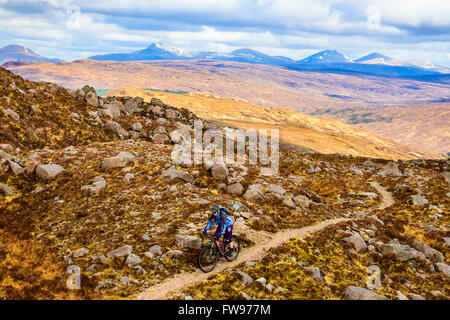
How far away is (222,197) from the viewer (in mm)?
23047

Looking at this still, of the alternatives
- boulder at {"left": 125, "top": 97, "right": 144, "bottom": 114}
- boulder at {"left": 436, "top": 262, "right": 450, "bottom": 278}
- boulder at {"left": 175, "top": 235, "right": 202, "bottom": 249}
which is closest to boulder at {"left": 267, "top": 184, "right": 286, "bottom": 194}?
boulder at {"left": 175, "top": 235, "right": 202, "bottom": 249}

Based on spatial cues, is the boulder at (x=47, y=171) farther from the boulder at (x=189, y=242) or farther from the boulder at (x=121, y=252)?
the boulder at (x=189, y=242)

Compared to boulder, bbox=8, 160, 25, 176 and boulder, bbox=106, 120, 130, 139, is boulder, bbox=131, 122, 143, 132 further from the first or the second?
boulder, bbox=8, 160, 25, 176

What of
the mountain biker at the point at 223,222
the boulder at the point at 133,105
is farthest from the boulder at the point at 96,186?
the boulder at the point at 133,105

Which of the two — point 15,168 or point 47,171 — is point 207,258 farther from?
point 15,168

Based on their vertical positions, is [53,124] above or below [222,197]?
above

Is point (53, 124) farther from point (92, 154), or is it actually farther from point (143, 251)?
point (143, 251)

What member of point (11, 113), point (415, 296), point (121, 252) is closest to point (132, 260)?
point (121, 252)

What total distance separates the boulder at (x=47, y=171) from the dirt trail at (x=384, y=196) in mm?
30938

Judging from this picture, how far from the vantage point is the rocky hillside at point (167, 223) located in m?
13.9

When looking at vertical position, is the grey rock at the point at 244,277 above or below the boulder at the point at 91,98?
below

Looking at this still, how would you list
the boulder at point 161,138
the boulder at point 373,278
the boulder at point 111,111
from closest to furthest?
the boulder at point 373,278
the boulder at point 161,138
the boulder at point 111,111
